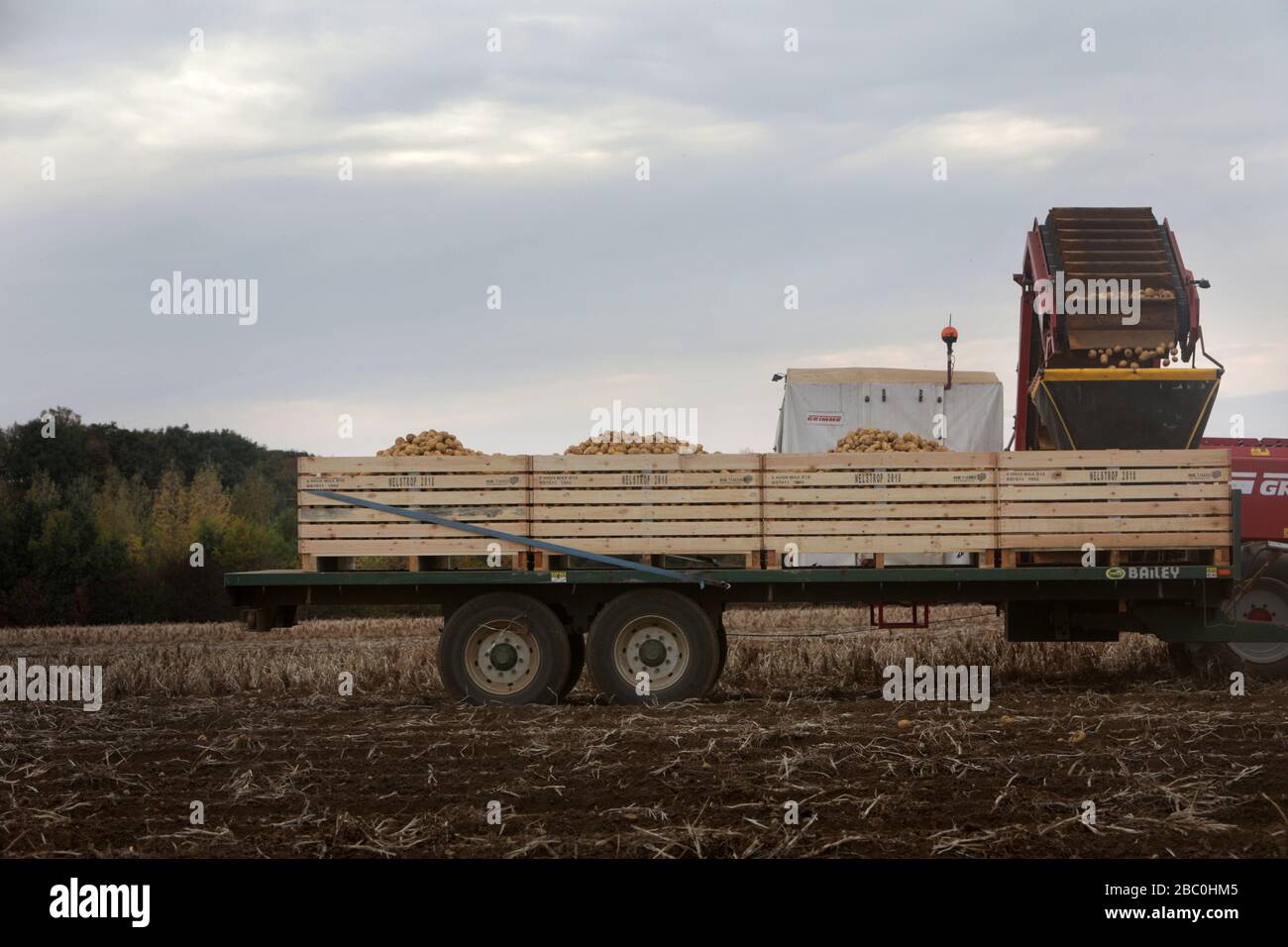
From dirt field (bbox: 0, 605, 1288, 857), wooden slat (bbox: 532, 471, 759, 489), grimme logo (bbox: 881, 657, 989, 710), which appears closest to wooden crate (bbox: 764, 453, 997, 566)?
wooden slat (bbox: 532, 471, 759, 489)

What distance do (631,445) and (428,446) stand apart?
1.88m

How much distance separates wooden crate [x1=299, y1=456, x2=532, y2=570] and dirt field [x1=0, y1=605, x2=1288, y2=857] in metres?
1.47

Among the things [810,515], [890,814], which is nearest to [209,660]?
[810,515]

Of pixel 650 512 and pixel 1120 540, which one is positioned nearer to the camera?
pixel 1120 540

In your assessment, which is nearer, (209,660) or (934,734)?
(934,734)

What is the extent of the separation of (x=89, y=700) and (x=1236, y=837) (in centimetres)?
1107

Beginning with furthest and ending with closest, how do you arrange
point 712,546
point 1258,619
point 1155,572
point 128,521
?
1. point 128,521
2. point 1258,619
3. point 712,546
4. point 1155,572

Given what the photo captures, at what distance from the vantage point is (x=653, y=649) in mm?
12227

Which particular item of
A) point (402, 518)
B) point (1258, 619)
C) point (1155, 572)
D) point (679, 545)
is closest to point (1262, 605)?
point (1258, 619)

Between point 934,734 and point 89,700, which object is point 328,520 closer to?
point 89,700

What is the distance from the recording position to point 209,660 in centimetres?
1755

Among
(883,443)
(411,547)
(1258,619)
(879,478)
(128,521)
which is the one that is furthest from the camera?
(128,521)

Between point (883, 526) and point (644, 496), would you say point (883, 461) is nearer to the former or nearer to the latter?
point (883, 526)

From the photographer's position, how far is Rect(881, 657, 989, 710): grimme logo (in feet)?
38.8
